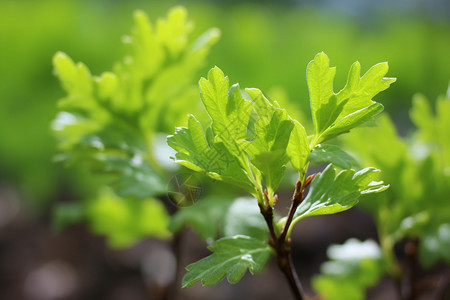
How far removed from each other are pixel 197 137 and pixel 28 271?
2240mm

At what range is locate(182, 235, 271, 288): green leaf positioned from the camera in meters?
0.50

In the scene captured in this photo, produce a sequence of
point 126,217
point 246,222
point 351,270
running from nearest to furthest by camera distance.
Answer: point 246,222 < point 351,270 < point 126,217

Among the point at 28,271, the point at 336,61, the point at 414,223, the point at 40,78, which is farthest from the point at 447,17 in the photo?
the point at 414,223

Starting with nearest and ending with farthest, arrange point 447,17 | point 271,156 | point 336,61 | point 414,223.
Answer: point 271,156, point 414,223, point 336,61, point 447,17

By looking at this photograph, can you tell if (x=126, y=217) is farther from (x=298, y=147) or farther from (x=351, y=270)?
(x=298, y=147)

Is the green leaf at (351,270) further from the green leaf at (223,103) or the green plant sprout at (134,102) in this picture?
the green leaf at (223,103)

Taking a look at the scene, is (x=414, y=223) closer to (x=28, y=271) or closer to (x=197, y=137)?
(x=197, y=137)

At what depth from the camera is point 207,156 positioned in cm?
51

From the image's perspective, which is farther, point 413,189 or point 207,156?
point 413,189

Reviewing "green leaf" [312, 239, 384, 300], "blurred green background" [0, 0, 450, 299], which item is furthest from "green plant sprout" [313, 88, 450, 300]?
"blurred green background" [0, 0, 450, 299]

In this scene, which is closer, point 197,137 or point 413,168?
point 197,137

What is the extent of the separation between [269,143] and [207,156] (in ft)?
0.22

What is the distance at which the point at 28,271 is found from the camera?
2.43m

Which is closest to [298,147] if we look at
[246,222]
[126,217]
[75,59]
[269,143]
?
[269,143]
